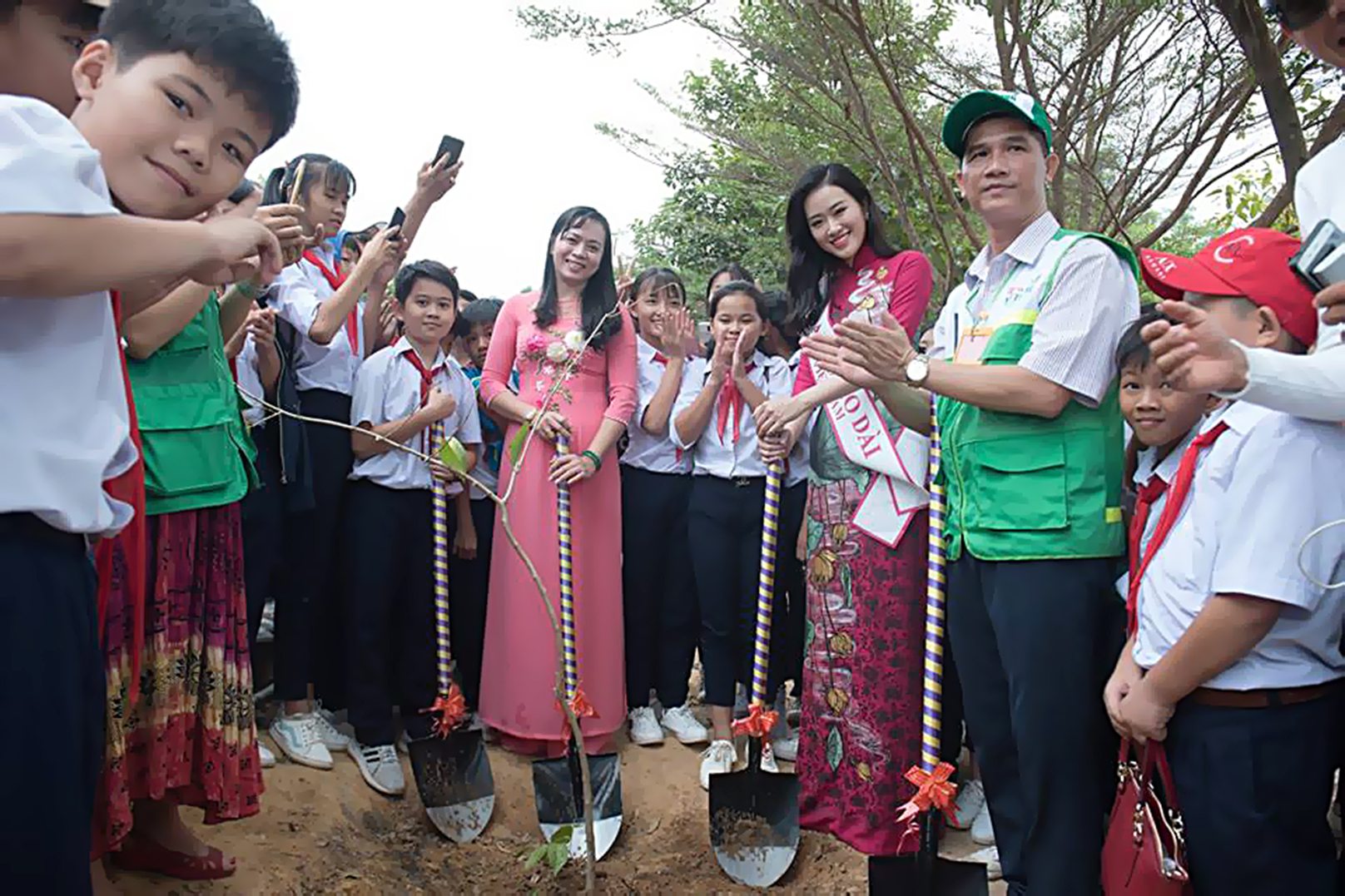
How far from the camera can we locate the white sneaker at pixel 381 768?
3.27m

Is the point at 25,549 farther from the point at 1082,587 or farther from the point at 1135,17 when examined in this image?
the point at 1135,17

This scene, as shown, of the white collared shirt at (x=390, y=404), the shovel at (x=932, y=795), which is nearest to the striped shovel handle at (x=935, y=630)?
the shovel at (x=932, y=795)

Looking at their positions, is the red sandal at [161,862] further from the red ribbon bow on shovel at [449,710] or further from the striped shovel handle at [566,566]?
the striped shovel handle at [566,566]

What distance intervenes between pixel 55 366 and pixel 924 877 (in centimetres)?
218

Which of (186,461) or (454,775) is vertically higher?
(186,461)

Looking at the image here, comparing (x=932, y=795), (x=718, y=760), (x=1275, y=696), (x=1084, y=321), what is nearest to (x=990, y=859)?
(x=932, y=795)

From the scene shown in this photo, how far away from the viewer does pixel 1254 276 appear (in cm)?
169

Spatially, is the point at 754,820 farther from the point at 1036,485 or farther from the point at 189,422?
the point at 189,422

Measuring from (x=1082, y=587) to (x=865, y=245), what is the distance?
1416mm

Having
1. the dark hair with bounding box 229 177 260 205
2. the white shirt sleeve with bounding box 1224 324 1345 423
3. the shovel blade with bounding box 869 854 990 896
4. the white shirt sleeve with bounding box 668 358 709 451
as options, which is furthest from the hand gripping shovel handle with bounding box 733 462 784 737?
the white shirt sleeve with bounding box 1224 324 1345 423

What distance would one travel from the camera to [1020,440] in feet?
7.18

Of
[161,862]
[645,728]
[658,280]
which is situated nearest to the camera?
[161,862]

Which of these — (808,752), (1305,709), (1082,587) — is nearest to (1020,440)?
(1082,587)

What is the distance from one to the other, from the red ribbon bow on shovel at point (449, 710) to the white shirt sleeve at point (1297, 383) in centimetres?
272
